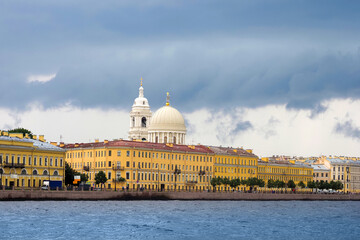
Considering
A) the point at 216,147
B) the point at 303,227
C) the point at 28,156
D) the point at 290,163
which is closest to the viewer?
the point at 303,227

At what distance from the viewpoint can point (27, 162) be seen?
10862 cm

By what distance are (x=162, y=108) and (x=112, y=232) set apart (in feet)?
314

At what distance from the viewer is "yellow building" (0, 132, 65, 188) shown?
106m

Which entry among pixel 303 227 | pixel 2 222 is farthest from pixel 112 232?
pixel 303 227

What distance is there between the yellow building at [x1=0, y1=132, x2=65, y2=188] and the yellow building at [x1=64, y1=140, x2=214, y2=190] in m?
13.5

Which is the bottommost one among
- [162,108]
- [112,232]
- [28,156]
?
[112,232]

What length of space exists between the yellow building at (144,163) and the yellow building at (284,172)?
1869 cm

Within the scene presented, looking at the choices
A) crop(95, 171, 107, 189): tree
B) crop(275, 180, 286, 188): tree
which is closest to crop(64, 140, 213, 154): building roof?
crop(95, 171, 107, 189): tree

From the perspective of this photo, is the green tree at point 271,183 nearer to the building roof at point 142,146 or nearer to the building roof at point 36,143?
the building roof at point 142,146

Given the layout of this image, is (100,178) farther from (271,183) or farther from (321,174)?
(321,174)

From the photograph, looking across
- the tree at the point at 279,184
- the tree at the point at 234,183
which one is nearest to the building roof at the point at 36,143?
the tree at the point at 234,183

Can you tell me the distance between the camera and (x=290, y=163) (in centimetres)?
17112

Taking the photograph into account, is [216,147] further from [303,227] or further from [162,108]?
[303,227]

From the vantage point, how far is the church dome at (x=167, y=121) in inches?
6220
